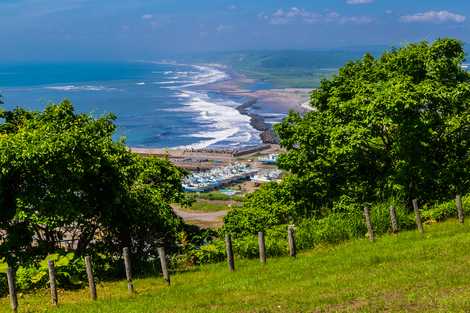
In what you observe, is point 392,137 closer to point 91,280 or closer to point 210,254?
point 210,254

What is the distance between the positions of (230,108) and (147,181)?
455ft

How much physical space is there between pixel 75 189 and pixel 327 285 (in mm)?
11007

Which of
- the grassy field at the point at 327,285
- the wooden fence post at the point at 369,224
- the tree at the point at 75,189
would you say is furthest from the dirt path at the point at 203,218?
the grassy field at the point at 327,285

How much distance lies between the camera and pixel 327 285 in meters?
18.3

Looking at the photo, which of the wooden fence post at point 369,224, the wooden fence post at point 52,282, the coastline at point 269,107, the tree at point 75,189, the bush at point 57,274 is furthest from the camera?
the coastline at point 269,107

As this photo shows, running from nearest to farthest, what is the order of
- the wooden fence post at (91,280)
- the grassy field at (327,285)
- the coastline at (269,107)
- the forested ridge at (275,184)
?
1. the grassy field at (327,285)
2. the wooden fence post at (91,280)
3. the forested ridge at (275,184)
4. the coastline at (269,107)

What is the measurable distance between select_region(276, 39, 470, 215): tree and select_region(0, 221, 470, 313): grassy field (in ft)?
17.8

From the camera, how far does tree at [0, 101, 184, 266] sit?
73.4 feet

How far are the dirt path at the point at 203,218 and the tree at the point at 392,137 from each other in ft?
126

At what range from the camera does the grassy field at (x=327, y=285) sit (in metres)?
15.8

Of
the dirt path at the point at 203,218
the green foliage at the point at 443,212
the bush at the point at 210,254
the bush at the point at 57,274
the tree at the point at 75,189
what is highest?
the tree at the point at 75,189

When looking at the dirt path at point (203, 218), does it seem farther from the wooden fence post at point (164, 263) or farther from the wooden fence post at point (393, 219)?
the wooden fence post at point (164, 263)

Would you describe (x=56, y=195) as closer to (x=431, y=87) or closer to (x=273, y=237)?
(x=273, y=237)

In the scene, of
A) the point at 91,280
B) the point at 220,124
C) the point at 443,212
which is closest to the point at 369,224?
the point at 443,212
